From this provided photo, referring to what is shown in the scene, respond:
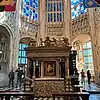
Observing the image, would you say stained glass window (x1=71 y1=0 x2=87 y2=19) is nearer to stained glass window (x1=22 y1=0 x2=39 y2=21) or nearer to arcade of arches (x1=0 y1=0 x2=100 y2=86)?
arcade of arches (x1=0 y1=0 x2=100 y2=86)

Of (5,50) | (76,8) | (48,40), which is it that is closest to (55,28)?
(76,8)

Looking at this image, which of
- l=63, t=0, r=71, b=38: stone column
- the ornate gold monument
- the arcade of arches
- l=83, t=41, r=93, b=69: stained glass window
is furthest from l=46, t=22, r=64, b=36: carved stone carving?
the ornate gold monument

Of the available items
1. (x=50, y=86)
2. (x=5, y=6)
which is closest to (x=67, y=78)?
(x=50, y=86)

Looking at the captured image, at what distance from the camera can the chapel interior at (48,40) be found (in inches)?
394

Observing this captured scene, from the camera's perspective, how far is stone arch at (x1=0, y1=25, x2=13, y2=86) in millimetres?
17130

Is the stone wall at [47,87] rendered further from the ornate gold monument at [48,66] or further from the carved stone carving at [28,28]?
the carved stone carving at [28,28]

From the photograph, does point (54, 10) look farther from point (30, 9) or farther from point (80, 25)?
point (80, 25)

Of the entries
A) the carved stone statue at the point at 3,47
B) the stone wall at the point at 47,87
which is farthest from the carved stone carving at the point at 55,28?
the stone wall at the point at 47,87

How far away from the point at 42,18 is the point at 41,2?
2805 millimetres

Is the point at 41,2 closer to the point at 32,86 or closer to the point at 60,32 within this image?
the point at 60,32

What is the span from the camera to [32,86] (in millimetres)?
9641

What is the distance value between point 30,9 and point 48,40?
1511 cm

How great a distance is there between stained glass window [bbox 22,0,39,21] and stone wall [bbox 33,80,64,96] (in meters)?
15.1

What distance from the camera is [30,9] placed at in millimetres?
24484
